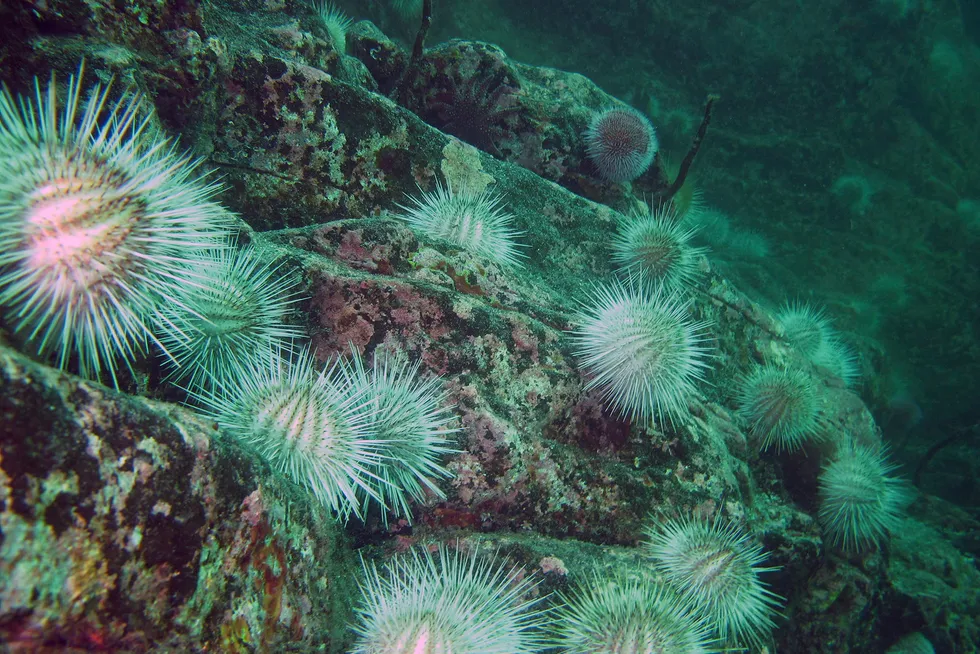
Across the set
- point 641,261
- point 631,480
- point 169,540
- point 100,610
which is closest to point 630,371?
point 631,480

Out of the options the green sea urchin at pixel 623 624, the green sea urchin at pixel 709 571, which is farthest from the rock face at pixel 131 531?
the green sea urchin at pixel 709 571

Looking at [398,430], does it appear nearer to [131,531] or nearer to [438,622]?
[438,622]

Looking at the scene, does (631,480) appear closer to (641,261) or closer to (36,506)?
(641,261)

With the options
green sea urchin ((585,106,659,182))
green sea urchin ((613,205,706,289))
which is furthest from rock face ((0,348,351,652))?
green sea urchin ((585,106,659,182))

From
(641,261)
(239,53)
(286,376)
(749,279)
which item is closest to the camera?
(286,376)

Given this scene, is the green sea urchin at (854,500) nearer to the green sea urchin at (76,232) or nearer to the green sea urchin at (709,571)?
the green sea urchin at (709,571)

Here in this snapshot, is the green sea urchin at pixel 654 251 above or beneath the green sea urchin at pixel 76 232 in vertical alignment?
above
